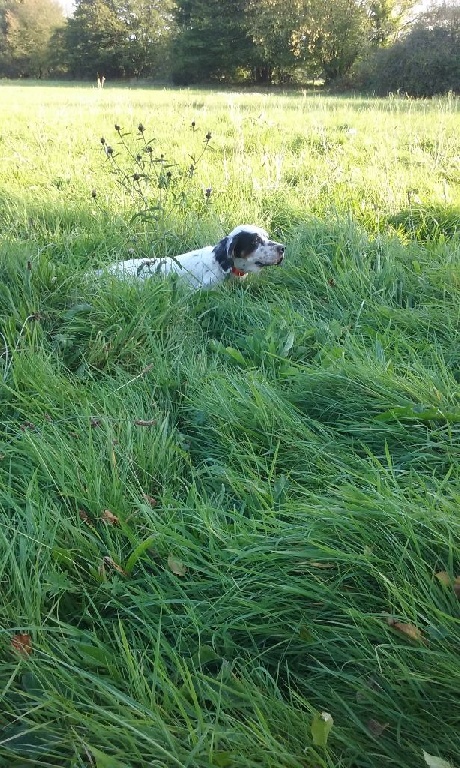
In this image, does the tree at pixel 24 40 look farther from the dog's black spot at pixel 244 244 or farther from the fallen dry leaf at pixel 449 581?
the fallen dry leaf at pixel 449 581

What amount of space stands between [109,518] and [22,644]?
413 mm

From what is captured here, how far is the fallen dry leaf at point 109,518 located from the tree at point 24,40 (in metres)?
62.3

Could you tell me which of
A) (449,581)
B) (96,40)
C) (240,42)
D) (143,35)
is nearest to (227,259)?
(449,581)

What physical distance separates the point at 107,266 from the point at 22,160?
12.5 ft

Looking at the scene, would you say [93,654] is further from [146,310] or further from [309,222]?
[309,222]

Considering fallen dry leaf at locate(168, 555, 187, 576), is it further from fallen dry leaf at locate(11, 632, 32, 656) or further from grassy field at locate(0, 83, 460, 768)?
fallen dry leaf at locate(11, 632, 32, 656)

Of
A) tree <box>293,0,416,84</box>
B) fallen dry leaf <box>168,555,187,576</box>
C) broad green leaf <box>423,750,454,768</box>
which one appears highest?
tree <box>293,0,416,84</box>

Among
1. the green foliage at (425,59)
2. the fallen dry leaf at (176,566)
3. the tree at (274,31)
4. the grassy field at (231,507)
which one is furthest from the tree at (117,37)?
the fallen dry leaf at (176,566)

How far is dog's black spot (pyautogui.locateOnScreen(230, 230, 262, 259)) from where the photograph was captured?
3592 millimetres

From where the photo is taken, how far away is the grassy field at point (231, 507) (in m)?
1.15

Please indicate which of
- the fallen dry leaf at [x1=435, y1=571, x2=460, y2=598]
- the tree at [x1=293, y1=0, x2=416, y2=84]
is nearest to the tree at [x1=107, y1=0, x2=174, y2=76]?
the tree at [x1=293, y1=0, x2=416, y2=84]

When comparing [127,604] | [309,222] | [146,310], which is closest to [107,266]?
[146,310]

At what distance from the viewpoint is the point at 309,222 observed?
409cm

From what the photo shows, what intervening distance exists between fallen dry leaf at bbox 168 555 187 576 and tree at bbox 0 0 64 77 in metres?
62.5
